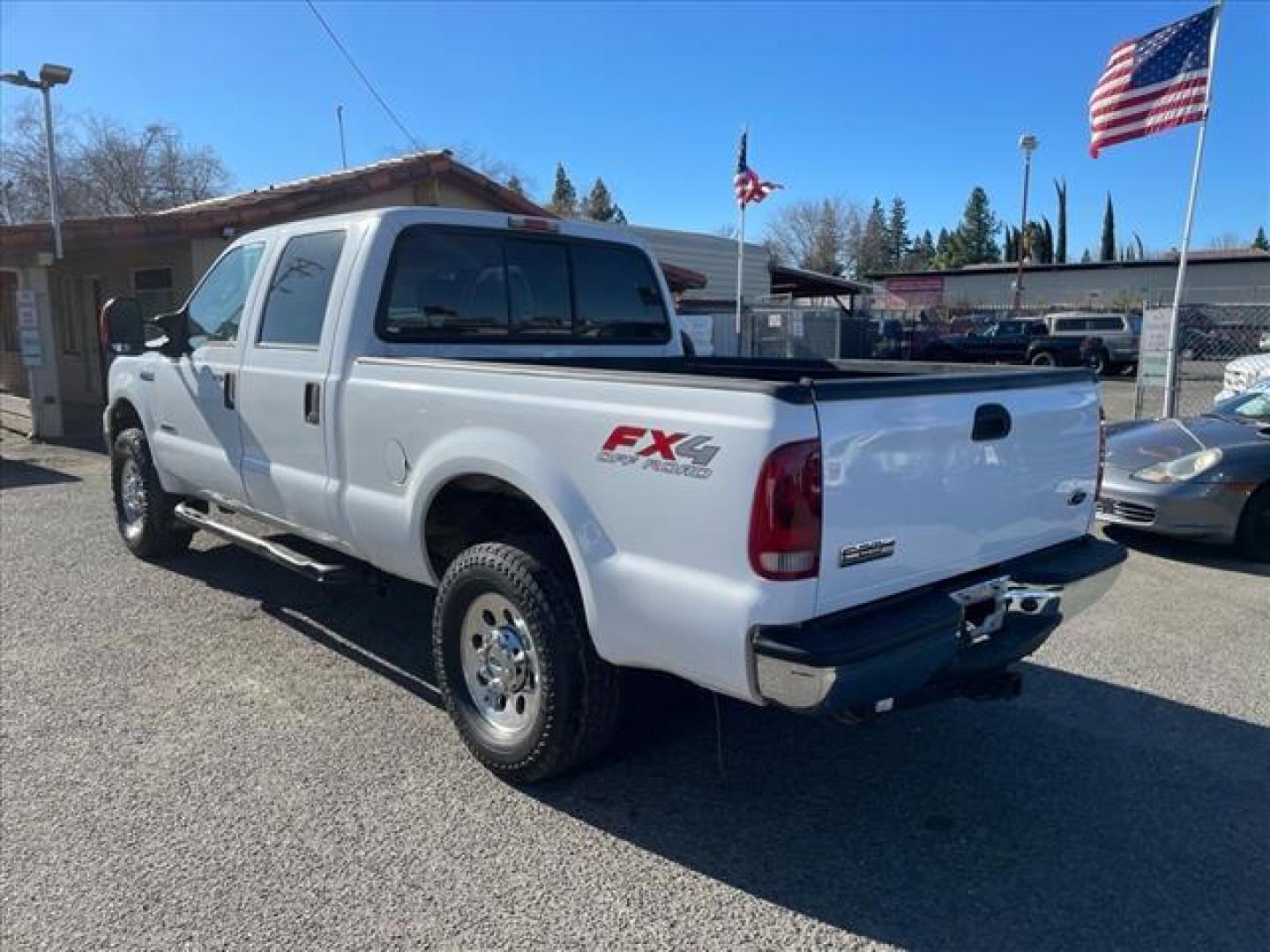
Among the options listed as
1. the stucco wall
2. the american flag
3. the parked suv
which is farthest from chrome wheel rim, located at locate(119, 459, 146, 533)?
the stucco wall

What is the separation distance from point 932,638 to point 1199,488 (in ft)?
17.0

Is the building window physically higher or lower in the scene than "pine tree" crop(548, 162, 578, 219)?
lower

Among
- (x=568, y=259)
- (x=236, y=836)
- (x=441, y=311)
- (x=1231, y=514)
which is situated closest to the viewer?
(x=236, y=836)

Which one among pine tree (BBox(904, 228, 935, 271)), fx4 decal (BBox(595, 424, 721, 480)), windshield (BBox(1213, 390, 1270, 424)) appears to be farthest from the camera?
pine tree (BBox(904, 228, 935, 271))

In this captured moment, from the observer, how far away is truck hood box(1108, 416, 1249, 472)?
24.1 ft

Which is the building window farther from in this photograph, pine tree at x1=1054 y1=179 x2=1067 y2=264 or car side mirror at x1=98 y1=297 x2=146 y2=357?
pine tree at x1=1054 y1=179 x2=1067 y2=264

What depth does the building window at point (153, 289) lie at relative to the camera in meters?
14.4

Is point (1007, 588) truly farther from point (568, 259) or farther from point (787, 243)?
point (787, 243)

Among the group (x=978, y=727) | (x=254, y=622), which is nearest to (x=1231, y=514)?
(x=978, y=727)

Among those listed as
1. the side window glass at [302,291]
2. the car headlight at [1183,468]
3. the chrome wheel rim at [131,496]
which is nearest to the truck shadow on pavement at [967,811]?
the side window glass at [302,291]

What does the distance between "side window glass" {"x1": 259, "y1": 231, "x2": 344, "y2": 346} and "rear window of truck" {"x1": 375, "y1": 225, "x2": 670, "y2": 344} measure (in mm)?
383

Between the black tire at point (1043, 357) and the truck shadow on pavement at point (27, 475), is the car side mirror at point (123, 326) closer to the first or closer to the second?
the truck shadow on pavement at point (27, 475)

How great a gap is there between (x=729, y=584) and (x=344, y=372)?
2.25 m

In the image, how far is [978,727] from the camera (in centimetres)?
413
